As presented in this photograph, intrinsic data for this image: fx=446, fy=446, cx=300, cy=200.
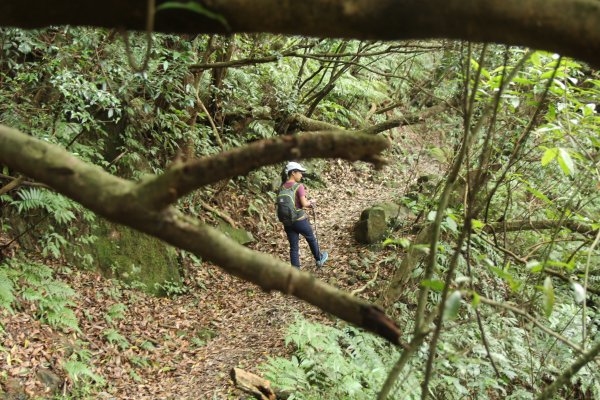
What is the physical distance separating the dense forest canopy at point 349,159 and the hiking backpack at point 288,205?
1882 millimetres

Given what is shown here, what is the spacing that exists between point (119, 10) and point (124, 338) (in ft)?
20.6

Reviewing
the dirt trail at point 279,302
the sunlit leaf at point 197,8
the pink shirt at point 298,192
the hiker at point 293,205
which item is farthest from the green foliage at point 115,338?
the sunlit leaf at point 197,8

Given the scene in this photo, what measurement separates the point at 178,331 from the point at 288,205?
9.53ft

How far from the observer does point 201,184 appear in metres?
1.41

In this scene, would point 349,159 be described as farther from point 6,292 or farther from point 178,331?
point 178,331

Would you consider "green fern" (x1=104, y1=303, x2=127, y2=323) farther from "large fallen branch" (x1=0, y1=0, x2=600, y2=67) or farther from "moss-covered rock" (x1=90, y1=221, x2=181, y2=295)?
"large fallen branch" (x1=0, y1=0, x2=600, y2=67)

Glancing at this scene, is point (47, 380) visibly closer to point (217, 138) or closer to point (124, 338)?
point (124, 338)

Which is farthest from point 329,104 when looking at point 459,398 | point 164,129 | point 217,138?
point 459,398

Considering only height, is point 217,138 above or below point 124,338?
above

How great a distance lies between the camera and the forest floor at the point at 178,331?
566 cm

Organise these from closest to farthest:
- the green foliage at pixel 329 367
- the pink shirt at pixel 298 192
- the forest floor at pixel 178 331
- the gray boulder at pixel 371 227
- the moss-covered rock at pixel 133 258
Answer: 1. the green foliage at pixel 329 367
2. the forest floor at pixel 178 331
3. the moss-covered rock at pixel 133 258
4. the pink shirt at pixel 298 192
5. the gray boulder at pixel 371 227

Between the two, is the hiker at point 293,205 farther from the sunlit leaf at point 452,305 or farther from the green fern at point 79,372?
the sunlit leaf at point 452,305

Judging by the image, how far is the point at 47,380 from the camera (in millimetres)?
5250

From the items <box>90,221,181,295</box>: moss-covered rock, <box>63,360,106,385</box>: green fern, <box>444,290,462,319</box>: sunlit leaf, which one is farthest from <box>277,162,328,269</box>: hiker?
<box>444,290,462,319</box>: sunlit leaf
